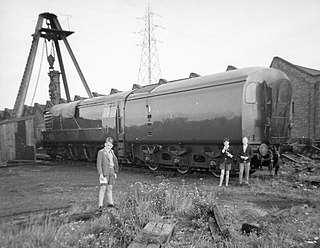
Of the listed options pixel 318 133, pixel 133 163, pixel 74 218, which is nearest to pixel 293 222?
pixel 74 218

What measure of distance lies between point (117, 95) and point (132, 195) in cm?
946

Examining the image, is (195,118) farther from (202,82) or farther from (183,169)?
(183,169)

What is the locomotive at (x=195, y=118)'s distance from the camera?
32.1 feet

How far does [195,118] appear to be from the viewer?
1109 cm

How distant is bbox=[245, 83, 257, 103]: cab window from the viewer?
9.63 metres

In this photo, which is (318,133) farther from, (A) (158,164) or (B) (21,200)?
(B) (21,200)

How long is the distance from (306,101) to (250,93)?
13427 millimetres

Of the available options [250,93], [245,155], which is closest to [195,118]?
[250,93]

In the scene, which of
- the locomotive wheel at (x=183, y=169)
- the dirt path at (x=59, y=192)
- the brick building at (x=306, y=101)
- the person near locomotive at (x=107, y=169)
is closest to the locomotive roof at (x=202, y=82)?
the locomotive wheel at (x=183, y=169)

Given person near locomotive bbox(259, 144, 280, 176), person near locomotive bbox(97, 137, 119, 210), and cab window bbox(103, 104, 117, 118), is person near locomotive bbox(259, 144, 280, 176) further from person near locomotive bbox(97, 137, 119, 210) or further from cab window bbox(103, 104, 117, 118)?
cab window bbox(103, 104, 117, 118)

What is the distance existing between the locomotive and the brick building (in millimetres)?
11144

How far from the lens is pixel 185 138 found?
11391mm

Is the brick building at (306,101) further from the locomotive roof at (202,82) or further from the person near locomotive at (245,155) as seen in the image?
the person near locomotive at (245,155)

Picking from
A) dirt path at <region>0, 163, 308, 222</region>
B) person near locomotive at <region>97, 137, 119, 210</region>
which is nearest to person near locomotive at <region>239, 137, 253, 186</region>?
dirt path at <region>0, 163, 308, 222</region>
